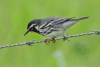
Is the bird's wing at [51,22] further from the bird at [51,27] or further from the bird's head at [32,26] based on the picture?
the bird's head at [32,26]

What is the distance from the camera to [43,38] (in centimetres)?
576

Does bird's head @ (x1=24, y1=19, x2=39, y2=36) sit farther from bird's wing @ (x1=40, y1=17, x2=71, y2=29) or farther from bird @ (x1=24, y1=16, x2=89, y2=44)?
bird's wing @ (x1=40, y1=17, x2=71, y2=29)

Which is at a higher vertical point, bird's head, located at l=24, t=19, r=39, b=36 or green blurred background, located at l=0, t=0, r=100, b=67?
bird's head, located at l=24, t=19, r=39, b=36

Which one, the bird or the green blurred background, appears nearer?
the bird

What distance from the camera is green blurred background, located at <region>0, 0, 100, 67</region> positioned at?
539cm

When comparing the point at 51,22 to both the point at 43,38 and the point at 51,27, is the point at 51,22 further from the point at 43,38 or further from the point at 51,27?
the point at 43,38

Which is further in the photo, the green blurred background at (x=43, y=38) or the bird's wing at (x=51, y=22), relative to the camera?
the green blurred background at (x=43, y=38)

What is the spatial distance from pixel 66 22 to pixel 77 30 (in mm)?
2015

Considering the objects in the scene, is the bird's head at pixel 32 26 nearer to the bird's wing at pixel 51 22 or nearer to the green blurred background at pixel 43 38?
the bird's wing at pixel 51 22

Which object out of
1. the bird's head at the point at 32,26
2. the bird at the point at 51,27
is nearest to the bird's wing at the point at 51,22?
the bird at the point at 51,27

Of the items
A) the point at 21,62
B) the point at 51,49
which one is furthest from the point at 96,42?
the point at 21,62

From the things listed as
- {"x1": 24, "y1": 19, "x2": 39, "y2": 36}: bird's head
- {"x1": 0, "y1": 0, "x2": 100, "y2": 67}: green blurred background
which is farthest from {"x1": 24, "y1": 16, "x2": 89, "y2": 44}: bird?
{"x1": 0, "y1": 0, "x2": 100, "y2": 67}: green blurred background

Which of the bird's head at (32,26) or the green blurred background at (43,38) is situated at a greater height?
the bird's head at (32,26)

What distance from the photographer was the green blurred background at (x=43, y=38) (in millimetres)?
5391
